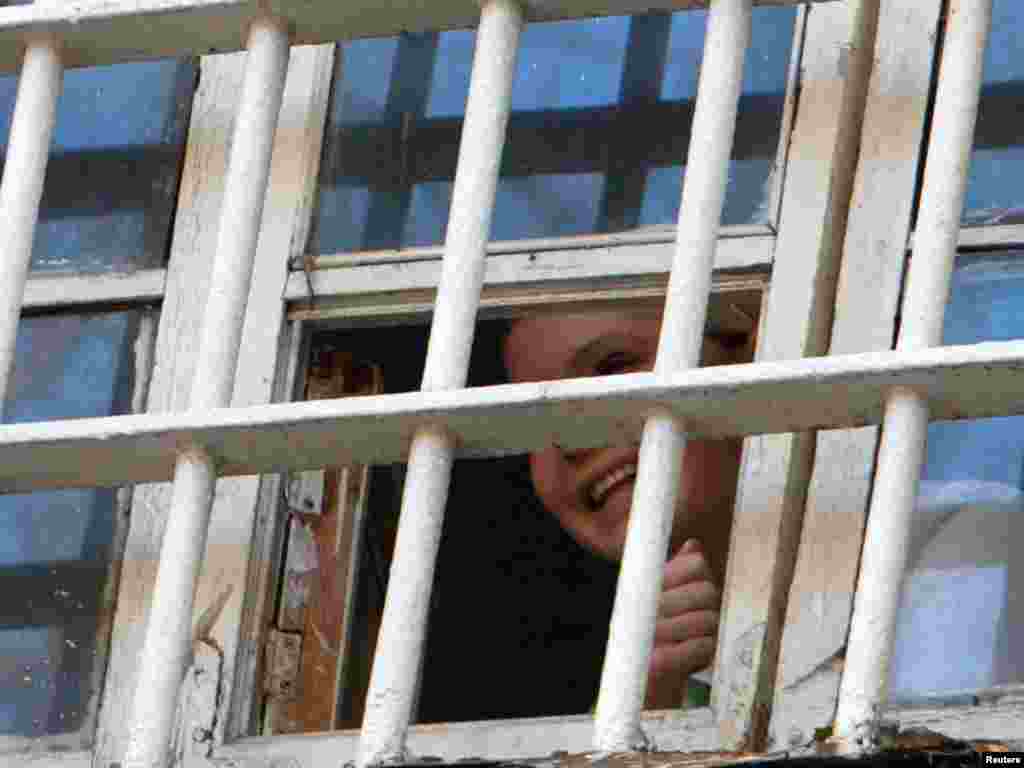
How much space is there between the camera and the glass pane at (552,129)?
381 centimetres

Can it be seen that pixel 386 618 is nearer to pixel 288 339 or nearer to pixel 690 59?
pixel 288 339

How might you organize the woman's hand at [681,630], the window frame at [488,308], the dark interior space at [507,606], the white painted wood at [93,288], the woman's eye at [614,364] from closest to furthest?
the window frame at [488,308], the woman's hand at [681,630], the white painted wood at [93,288], the woman's eye at [614,364], the dark interior space at [507,606]

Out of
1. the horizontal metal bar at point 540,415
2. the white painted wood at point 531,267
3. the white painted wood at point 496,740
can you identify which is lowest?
the white painted wood at point 496,740

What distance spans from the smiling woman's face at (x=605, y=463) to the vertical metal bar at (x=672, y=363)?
404mm

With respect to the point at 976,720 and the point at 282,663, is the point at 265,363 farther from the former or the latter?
the point at 976,720

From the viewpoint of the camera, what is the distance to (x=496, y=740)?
3.50 metres

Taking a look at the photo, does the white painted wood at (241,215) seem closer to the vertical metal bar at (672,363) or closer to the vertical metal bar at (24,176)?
the vertical metal bar at (24,176)

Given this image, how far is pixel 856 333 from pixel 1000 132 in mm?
271

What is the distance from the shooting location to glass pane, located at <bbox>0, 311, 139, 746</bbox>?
12.2ft

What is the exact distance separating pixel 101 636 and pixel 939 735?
928 millimetres

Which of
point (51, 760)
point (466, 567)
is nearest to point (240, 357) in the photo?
point (51, 760)

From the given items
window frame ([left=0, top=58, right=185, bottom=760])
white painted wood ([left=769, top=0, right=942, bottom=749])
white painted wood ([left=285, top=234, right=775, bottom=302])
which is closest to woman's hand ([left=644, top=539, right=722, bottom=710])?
white painted wood ([left=769, top=0, right=942, bottom=749])

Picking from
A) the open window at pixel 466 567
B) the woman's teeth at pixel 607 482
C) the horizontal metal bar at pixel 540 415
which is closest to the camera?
the horizontal metal bar at pixel 540 415

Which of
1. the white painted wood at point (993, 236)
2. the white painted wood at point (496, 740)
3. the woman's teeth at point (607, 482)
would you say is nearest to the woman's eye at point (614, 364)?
the woman's teeth at point (607, 482)
